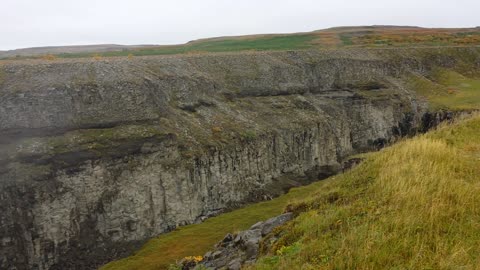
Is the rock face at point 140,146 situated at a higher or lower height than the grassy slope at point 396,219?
lower

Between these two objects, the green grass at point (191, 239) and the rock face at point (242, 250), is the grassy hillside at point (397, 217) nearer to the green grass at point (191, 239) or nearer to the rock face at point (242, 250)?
the rock face at point (242, 250)

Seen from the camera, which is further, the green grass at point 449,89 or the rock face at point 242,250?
the green grass at point 449,89

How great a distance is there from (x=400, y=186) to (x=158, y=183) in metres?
31.8

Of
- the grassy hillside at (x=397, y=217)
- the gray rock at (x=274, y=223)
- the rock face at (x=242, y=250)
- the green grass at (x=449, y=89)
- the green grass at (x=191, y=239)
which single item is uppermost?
the grassy hillside at (x=397, y=217)

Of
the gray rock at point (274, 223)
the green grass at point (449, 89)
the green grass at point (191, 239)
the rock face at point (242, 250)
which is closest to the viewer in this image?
the rock face at point (242, 250)

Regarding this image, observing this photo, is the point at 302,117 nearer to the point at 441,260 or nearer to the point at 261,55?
the point at 261,55

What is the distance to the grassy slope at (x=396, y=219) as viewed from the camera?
10586 mm

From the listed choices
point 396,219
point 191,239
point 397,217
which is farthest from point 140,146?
point 396,219

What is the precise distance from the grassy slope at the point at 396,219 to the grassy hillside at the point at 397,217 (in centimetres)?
2

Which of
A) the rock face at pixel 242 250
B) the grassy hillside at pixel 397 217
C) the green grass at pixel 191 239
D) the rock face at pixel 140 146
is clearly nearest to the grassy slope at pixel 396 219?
the grassy hillside at pixel 397 217

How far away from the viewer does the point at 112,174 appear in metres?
41.8

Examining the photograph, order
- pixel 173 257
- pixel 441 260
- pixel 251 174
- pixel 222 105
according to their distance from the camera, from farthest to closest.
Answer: pixel 222 105, pixel 251 174, pixel 173 257, pixel 441 260

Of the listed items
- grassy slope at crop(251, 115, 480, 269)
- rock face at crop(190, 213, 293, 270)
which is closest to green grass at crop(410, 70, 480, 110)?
grassy slope at crop(251, 115, 480, 269)

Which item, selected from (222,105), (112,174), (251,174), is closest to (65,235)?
(112,174)
